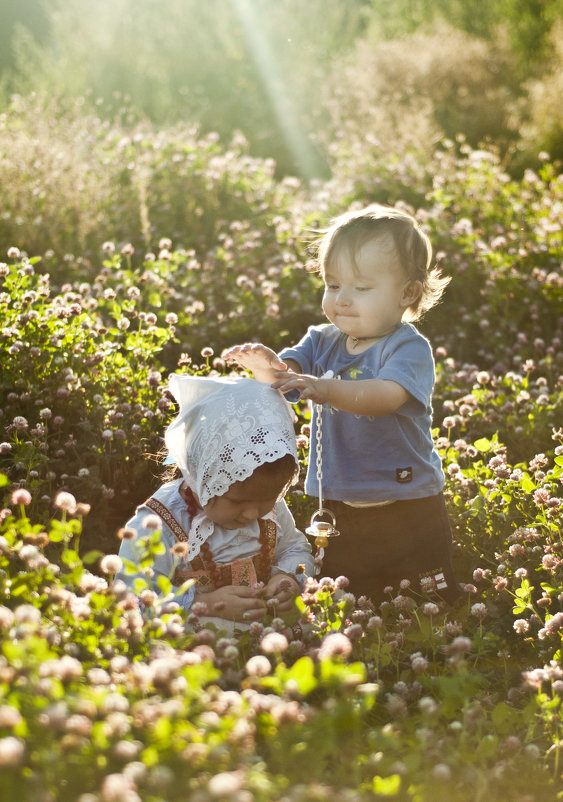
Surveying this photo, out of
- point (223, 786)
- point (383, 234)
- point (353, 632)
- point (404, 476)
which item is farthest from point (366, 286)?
point (223, 786)

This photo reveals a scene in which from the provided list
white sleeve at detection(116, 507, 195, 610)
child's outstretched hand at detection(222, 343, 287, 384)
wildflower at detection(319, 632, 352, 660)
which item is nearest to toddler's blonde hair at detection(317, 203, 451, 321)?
child's outstretched hand at detection(222, 343, 287, 384)

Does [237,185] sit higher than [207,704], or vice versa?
[237,185]

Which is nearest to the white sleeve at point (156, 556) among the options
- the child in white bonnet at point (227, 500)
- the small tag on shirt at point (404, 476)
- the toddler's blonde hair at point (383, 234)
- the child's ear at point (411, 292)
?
the child in white bonnet at point (227, 500)

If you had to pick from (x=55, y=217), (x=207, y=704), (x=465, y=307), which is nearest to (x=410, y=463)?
(x=207, y=704)

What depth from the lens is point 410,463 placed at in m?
3.72

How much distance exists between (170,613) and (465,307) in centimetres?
495

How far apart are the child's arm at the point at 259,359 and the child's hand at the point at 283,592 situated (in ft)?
2.54

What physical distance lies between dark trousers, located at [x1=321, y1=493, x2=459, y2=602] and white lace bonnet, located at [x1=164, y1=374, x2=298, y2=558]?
641 millimetres

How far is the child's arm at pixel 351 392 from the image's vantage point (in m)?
3.18

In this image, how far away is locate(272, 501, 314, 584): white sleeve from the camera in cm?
359

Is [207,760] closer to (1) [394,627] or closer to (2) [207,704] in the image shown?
(2) [207,704]

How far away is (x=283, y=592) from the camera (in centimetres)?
330

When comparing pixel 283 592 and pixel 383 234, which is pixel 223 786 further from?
pixel 383 234

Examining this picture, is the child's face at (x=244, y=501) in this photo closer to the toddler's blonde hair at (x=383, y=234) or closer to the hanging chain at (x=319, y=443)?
the hanging chain at (x=319, y=443)
